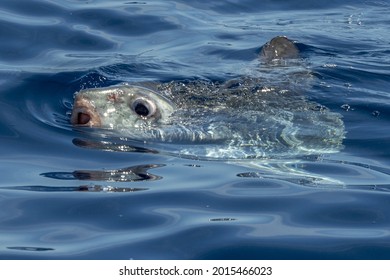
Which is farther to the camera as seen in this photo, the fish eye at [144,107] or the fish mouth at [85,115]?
the fish eye at [144,107]

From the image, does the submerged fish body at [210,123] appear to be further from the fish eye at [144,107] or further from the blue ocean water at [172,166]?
the blue ocean water at [172,166]

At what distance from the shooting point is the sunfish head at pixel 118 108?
24.4 feet

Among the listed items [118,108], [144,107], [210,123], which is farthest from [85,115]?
[210,123]

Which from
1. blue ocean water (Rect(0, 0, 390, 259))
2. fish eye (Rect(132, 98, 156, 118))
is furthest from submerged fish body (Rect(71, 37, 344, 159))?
blue ocean water (Rect(0, 0, 390, 259))

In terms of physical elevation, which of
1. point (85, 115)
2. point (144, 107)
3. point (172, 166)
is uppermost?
point (144, 107)

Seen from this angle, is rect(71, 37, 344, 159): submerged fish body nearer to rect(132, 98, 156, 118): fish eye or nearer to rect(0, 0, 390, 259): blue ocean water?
rect(132, 98, 156, 118): fish eye

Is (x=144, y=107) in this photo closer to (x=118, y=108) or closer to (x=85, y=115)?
(x=118, y=108)

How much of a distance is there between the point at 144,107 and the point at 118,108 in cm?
22

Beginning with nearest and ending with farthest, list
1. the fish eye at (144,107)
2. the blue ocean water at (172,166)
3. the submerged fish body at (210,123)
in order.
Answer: the blue ocean water at (172,166) < the submerged fish body at (210,123) < the fish eye at (144,107)

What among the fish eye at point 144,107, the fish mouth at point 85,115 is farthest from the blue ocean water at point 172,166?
the fish eye at point 144,107

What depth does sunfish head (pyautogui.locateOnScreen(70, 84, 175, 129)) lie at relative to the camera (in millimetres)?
7434

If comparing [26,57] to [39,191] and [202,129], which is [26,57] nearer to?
[202,129]

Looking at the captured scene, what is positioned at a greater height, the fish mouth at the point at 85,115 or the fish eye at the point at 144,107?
the fish eye at the point at 144,107

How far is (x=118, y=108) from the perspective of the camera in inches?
297
